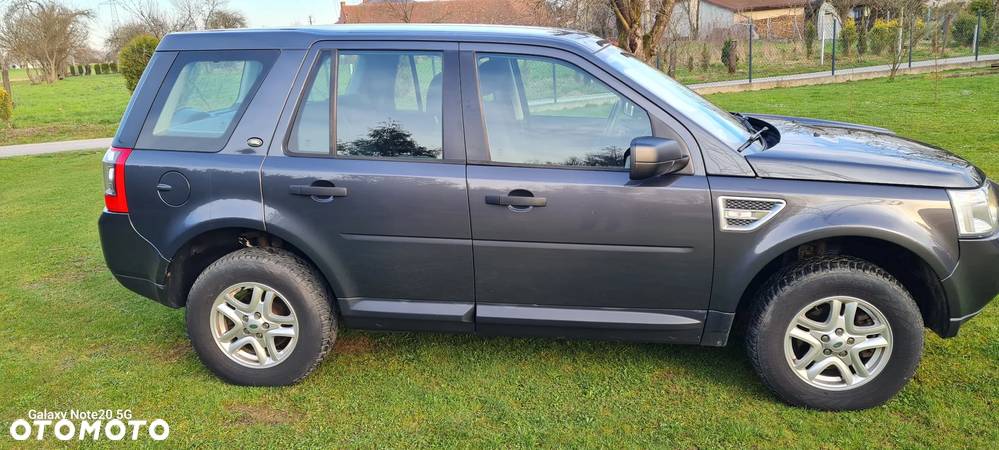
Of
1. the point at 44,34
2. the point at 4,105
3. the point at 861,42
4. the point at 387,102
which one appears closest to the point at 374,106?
the point at 387,102

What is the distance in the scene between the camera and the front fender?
320 cm

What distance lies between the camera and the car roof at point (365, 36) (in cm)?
360

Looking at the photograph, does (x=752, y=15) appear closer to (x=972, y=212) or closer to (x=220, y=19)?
(x=220, y=19)

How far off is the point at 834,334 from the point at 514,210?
62.9 inches

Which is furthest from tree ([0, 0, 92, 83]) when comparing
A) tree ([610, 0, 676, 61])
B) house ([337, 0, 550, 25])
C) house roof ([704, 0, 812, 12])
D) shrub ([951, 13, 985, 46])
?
house roof ([704, 0, 812, 12])

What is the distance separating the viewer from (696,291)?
342 cm

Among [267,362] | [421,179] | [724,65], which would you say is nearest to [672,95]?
[421,179]

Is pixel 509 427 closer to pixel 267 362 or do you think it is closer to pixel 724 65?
pixel 267 362

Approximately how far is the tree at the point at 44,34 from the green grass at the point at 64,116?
7.78ft

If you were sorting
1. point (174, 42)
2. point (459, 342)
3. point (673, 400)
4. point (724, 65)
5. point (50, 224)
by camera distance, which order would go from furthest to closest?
1. point (724, 65)
2. point (50, 224)
3. point (459, 342)
4. point (174, 42)
5. point (673, 400)

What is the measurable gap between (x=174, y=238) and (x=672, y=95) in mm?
2671

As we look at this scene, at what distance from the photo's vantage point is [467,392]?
12.2 ft

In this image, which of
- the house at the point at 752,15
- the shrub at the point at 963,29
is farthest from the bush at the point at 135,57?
the shrub at the point at 963,29

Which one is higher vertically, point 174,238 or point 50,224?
point 174,238
